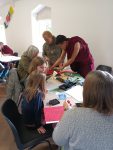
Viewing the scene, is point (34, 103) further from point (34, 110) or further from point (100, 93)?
point (100, 93)

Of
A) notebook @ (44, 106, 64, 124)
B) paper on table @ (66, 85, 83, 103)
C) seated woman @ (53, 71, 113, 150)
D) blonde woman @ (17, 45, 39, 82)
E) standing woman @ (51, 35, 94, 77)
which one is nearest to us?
seated woman @ (53, 71, 113, 150)

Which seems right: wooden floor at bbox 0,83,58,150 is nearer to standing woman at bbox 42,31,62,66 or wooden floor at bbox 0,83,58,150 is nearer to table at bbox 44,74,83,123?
table at bbox 44,74,83,123

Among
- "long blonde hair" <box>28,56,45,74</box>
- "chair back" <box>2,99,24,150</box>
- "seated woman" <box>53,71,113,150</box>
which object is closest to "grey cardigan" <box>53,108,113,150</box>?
"seated woman" <box>53,71,113,150</box>

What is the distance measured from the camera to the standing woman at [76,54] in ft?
9.59

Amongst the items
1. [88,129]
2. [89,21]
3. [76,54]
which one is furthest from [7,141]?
[89,21]

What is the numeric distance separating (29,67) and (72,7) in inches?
99.9

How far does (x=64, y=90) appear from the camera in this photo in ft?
7.58

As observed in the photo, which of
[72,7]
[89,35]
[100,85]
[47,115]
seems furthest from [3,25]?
[100,85]

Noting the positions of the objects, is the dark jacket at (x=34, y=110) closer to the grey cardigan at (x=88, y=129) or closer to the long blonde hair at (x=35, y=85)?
the long blonde hair at (x=35, y=85)

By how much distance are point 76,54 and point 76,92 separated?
2.91 ft

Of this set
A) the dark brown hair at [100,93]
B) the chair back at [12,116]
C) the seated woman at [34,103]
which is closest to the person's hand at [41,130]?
the seated woman at [34,103]

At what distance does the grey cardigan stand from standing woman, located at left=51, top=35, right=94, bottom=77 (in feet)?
6.31

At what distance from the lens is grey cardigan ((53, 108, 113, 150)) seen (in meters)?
1.04

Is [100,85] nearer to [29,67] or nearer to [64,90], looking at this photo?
[64,90]
